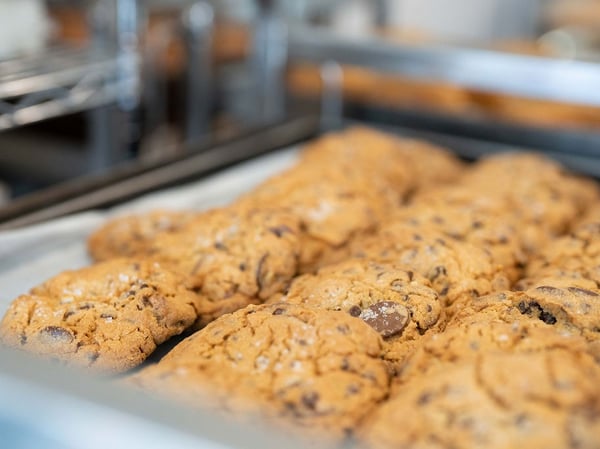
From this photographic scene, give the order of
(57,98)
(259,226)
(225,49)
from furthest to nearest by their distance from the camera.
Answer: (225,49) → (57,98) → (259,226)

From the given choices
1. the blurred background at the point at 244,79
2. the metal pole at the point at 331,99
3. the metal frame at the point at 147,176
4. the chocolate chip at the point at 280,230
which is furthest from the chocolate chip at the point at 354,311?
the metal pole at the point at 331,99

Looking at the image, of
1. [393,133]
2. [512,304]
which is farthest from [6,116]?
[512,304]

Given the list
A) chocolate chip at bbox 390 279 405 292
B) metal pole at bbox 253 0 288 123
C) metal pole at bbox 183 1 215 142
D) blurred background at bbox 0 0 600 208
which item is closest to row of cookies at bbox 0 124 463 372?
chocolate chip at bbox 390 279 405 292

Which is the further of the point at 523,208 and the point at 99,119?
the point at 99,119

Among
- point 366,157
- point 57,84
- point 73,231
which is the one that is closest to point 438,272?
point 366,157

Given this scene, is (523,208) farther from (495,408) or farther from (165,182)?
(495,408)

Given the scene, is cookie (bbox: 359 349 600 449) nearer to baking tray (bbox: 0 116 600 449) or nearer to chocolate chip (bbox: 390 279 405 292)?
baking tray (bbox: 0 116 600 449)

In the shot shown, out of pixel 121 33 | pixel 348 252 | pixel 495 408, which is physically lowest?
pixel 348 252
